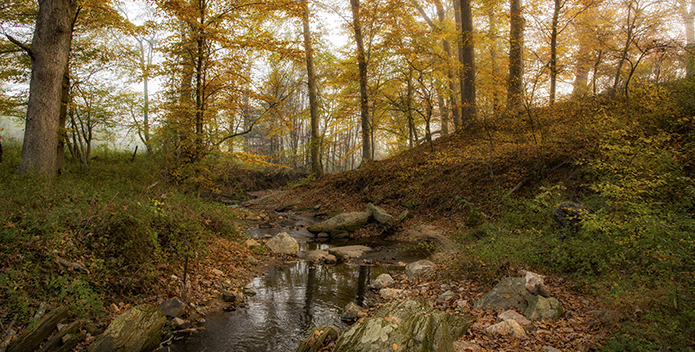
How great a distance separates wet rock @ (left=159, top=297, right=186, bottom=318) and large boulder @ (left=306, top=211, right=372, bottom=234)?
6267 mm

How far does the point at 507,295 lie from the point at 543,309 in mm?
567

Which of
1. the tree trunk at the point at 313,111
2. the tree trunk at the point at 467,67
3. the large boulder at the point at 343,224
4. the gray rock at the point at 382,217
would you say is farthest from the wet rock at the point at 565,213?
the tree trunk at the point at 313,111

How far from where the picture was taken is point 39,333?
3.31 meters

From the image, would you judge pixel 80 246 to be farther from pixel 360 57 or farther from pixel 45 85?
pixel 360 57

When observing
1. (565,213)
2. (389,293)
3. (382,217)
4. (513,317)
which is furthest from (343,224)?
(513,317)

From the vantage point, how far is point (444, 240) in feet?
28.7

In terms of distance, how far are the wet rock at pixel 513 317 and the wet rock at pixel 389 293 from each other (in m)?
1.91

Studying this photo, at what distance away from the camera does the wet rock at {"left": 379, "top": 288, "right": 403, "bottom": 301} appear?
18.9 feet

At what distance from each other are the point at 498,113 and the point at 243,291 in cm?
911

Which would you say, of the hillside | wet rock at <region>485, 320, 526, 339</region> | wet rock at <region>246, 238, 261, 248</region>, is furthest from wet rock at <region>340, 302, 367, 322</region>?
wet rock at <region>246, 238, 261, 248</region>

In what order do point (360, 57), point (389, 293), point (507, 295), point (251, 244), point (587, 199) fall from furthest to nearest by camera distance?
point (360, 57), point (251, 244), point (587, 199), point (389, 293), point (507, 295)

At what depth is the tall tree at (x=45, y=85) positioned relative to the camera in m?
7.02

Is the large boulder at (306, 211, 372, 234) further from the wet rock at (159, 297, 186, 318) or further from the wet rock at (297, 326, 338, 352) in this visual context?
the wet rock at (297, 326, 338, 352)

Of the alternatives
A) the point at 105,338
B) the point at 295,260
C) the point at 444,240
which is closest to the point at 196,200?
the point at 295,260
